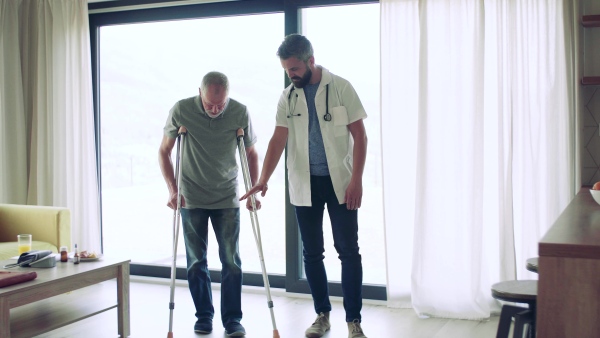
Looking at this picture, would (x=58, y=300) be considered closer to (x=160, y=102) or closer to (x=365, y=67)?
(x=160, y=102)

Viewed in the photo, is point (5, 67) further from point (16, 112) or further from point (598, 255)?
point (598, 255)

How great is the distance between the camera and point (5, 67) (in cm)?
518

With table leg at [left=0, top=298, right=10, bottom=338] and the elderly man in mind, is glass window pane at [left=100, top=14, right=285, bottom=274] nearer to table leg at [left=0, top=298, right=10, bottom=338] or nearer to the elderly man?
the elderly man

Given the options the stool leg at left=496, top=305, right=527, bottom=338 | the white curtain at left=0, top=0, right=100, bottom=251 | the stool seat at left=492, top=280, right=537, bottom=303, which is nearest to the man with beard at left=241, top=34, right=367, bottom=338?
the stool seat at left=492, top=280, right=537, bottom=303

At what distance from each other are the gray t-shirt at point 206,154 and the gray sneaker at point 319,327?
767mm

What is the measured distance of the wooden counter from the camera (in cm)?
137

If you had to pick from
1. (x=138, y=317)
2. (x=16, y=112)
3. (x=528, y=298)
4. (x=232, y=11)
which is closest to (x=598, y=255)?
(x=528, y=298)

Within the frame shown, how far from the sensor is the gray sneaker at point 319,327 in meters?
3.50

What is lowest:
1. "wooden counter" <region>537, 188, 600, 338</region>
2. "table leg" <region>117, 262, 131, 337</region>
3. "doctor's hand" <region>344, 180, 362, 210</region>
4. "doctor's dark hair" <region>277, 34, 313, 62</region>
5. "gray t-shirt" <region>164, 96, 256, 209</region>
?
"table leg" <region>117, 262, 131, 337</region>

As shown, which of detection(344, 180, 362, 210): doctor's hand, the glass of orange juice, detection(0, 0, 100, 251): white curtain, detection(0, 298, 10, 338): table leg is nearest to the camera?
detection(0, 298, 10, 338): table leg

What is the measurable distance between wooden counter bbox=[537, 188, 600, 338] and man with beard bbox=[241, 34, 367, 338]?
6.02 feet

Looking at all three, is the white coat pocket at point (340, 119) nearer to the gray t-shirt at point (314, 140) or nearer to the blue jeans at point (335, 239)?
the gray t-shirt at point (314, 140)

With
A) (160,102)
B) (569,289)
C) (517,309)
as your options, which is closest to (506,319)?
(517,309)

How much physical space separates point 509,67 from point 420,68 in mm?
516
